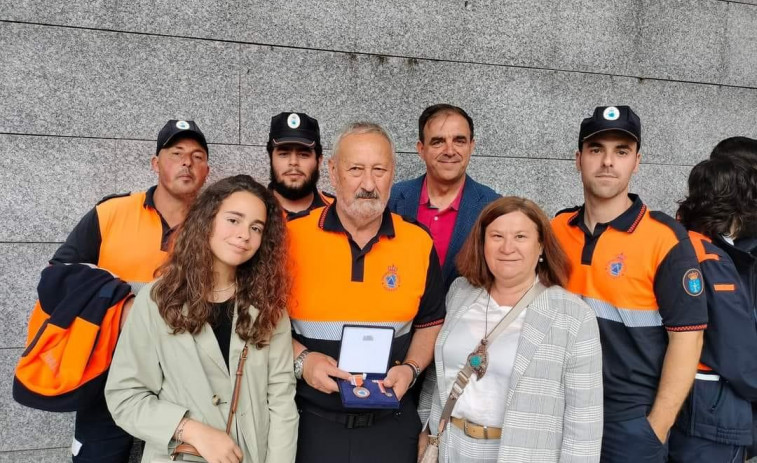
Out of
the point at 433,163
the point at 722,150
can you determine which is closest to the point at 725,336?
the point at 722,150

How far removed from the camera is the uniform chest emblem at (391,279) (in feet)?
9.48

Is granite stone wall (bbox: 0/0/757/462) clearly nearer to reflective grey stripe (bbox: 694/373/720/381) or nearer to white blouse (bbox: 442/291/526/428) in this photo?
white blouse (bbox: 442/291/526/428)

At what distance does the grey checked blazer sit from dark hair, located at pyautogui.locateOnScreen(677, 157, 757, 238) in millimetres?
1177

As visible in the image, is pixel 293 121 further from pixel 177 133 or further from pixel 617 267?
pixel 617 267

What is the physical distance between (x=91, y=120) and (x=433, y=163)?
240 centimetres

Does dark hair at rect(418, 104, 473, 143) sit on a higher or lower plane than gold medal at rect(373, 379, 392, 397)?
higher

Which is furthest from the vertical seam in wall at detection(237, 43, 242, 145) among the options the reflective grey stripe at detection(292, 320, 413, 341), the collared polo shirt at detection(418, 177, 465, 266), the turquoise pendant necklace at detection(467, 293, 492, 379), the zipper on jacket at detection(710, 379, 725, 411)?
the zipper on jacket at detection(710, 379, 725, 411)

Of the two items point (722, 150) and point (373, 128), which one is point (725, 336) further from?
point (373, 128)

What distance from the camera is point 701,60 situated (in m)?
5.48

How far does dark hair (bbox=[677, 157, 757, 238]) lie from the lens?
3.22m

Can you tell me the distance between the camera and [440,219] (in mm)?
3875

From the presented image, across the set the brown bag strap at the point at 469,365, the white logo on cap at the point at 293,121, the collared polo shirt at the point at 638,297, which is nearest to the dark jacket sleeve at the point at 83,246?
the white logo on cap at the point at 293,121

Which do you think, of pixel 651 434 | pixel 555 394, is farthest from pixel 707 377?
pixel 555 394

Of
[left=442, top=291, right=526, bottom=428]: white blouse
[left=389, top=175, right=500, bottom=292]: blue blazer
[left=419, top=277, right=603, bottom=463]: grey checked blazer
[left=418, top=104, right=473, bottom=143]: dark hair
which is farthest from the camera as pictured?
[left=418, top=104, right=473, bottom=143]: dark hair
